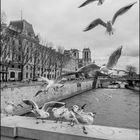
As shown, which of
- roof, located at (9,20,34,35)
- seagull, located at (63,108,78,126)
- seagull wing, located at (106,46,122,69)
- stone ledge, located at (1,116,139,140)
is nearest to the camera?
seagull wing, located at (106,46,122,69)

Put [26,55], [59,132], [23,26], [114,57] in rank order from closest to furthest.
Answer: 1. [114,57]
2. [59,132]
3. [23,26]
4. [26,55]

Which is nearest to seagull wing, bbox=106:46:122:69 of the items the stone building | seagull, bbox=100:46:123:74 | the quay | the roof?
seagull, bbox=100:46:123:74

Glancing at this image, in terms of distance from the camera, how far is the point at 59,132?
3.49 feet

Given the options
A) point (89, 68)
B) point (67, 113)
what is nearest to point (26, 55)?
point (67, 113)

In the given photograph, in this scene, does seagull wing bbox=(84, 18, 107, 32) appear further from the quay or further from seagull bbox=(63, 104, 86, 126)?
seagull bbox=(63, 104, 86, 126)

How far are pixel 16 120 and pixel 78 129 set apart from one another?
458mm

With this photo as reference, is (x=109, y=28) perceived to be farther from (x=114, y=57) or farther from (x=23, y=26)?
(x=23, y=26)

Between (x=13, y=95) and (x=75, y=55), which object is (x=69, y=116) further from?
(x=13, y=95)

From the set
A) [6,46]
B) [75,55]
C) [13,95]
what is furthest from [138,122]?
[75,55]

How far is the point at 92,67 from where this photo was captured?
0.36 m

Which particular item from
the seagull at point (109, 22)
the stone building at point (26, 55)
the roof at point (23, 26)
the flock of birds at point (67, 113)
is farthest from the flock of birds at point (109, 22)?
the roof at point (23, 26)

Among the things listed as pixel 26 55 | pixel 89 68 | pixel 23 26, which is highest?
pixel 23 26

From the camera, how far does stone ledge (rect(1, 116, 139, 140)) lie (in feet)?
3.31

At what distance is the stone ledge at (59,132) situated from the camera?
101 centimetres
